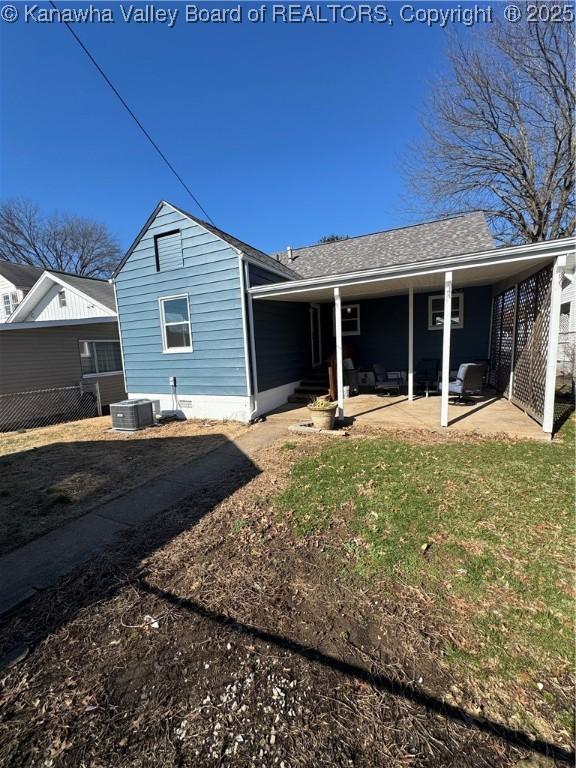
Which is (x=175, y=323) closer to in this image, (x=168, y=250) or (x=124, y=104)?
(x=168, y=250)

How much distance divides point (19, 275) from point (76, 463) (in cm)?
1679

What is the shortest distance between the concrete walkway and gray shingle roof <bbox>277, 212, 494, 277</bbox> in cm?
745

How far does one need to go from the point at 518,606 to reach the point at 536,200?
1706 cm

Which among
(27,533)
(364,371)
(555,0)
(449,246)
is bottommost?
(27,533)

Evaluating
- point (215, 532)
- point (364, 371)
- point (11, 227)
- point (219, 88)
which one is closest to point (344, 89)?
point (219, 88)

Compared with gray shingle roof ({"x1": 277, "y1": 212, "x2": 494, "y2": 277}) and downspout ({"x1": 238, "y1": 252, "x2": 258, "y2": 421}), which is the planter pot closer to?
downspout ({"x1": 238, "y1": 252, "x2": 258, "y2": 421})

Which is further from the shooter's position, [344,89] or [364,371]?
[364,371]

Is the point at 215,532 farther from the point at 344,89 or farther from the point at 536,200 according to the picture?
the point at 536,200

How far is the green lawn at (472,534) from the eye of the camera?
1896 millimetres

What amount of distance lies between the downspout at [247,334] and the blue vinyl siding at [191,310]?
11 centimetres

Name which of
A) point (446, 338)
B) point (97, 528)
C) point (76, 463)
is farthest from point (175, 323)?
point (446, 338)

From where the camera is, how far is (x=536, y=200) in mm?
13734

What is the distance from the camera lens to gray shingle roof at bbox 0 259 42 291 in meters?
16.6

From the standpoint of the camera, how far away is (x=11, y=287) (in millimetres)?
16578
